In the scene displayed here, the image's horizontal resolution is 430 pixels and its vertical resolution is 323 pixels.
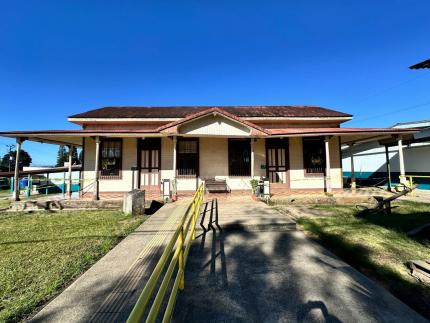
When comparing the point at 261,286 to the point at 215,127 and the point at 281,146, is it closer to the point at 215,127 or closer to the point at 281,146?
the point at 215,127

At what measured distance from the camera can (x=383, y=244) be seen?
5.11 metres

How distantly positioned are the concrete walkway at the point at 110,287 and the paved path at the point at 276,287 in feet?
2.48

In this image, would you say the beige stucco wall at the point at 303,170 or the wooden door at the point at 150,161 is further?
the beige stucco wall at the point at 303,170

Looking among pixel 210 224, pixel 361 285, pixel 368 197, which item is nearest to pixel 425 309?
pixel 361 285

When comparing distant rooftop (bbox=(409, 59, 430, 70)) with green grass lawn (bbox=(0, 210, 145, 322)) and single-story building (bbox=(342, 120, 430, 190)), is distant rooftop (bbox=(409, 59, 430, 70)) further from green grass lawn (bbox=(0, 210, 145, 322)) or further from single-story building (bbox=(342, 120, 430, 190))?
single-story building (bbox=(342, 120, 430, 190))

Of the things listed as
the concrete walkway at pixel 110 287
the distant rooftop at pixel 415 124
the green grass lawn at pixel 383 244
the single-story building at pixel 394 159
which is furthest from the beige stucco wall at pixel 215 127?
the distant rooftop at pixel 415 124

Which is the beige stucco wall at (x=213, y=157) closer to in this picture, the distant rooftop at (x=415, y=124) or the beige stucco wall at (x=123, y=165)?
the beige stucco wall at (x=123, y=165)

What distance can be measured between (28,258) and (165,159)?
8.27 metres

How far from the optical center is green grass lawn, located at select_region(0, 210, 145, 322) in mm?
3316

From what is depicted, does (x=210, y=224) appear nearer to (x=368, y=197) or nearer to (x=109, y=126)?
(x=368, y=197)

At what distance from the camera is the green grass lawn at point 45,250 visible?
3316 millimetres

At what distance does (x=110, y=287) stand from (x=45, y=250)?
9.49ft

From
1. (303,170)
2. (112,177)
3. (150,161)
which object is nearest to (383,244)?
(303,170)

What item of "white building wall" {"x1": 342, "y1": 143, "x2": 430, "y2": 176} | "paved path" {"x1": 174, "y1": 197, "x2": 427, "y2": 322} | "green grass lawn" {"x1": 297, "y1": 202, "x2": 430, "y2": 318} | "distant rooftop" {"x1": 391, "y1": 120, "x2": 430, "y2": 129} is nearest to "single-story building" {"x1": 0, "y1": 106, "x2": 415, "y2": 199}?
"green grass lawn" {"x1": 297, "y1": 202, "x2": 430, "y2": 318}
